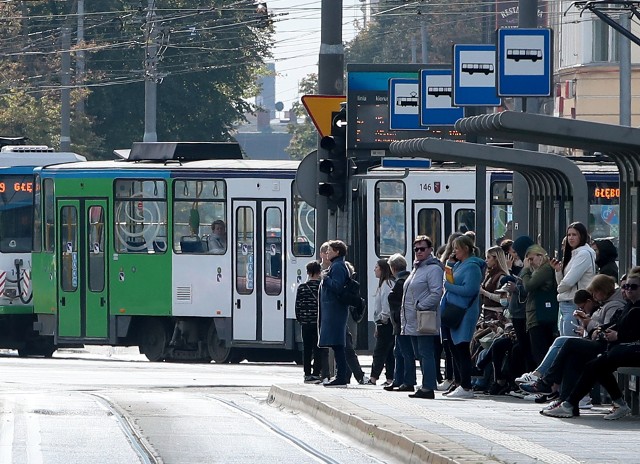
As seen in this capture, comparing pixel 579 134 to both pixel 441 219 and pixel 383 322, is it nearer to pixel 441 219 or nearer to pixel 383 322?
pixel 383 322

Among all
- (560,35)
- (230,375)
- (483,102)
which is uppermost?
(560,35)

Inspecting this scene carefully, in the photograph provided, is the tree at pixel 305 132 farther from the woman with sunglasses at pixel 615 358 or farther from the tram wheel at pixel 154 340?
the woman with sunglasses at pixel 615 358

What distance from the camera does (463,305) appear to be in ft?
54.0

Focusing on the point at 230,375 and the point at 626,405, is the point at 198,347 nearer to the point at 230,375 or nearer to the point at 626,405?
the point at 230,375

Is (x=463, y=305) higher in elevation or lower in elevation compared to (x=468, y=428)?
higher

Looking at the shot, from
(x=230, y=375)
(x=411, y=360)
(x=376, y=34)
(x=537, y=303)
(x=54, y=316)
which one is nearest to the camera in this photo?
(x=537, y=303)

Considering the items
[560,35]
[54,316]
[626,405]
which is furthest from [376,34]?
[626,405]

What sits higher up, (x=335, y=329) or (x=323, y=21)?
(x=323, y=21)

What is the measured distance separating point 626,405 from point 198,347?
14.2 metres

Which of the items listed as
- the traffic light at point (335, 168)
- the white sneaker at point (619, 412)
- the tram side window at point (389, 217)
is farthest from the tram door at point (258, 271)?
the white sneaker at point (619, 412)

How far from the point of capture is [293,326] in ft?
87.6

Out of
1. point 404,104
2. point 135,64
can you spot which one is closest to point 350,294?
point 404,104

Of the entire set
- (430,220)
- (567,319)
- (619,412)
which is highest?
(430,220)

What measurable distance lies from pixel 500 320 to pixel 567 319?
1.81 metres
